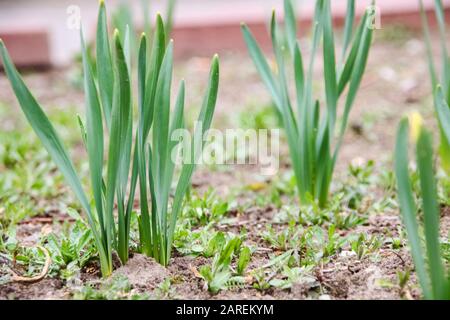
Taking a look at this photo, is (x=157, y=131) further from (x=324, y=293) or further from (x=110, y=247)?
(x=324, y=293)

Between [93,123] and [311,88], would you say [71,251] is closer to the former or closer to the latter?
[93,123]

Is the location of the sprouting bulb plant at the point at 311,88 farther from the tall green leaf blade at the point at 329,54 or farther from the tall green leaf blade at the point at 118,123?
the tall green leaf blade at the point at 118,123

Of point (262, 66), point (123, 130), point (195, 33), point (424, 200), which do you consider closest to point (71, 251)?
point (123, 130)

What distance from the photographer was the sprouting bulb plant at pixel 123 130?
148cm

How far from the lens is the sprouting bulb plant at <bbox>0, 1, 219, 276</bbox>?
4.86ft

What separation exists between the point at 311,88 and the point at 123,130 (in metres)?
0.75

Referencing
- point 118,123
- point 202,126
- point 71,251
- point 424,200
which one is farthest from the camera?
point 71,251

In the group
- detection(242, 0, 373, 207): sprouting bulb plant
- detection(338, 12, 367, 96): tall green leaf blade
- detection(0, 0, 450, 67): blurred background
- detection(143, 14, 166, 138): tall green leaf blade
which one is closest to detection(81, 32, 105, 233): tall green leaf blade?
detection(143, 14, 166, 138): tall green leaf blade

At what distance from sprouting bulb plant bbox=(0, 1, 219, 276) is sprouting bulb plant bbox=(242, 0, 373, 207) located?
0.52 meters

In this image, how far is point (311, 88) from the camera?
2.03m

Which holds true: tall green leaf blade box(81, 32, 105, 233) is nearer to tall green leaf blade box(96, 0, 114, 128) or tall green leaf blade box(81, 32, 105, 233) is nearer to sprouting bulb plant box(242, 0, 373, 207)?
tall green leaf blade box(96, 0, 114, 128)

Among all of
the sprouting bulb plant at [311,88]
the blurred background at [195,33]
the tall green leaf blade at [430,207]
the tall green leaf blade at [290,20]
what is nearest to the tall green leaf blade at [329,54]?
the sprouting bulb plant at [311,88]
